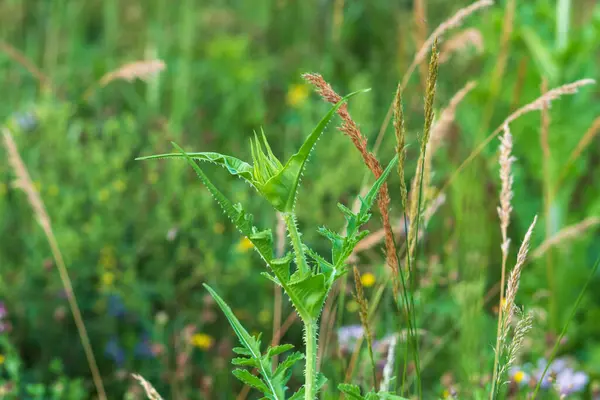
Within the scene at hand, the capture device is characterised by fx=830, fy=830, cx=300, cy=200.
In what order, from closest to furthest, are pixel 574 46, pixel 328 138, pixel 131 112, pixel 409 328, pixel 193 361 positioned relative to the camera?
pixel 409 328
pixel 193 361
pixel 574 46
pixel 328 138
pixel 131 112

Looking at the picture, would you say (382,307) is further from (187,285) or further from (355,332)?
(187,285)

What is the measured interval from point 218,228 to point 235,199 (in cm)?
23

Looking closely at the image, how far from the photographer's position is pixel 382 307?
2322 millimetres

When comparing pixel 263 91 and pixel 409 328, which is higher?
pixel 409 328

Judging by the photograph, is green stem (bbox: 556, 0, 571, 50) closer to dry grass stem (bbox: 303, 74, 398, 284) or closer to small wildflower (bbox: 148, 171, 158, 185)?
small wildflower (bbox: 148, 171, 158, 185)

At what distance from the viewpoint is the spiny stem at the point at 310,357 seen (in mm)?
1005

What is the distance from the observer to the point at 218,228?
2768 millimetres

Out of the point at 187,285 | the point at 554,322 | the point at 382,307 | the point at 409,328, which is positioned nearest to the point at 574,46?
the point at 554,322

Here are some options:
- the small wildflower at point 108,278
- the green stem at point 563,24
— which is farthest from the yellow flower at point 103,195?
the green stem at point 563,24

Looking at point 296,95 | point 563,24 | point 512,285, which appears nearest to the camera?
point 512,285

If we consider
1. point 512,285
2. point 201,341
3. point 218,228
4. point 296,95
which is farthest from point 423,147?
point 296,95

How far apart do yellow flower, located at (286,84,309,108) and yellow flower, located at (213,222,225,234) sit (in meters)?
1.15

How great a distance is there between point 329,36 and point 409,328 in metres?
3.48

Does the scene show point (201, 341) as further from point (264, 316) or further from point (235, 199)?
point (235, 199)
